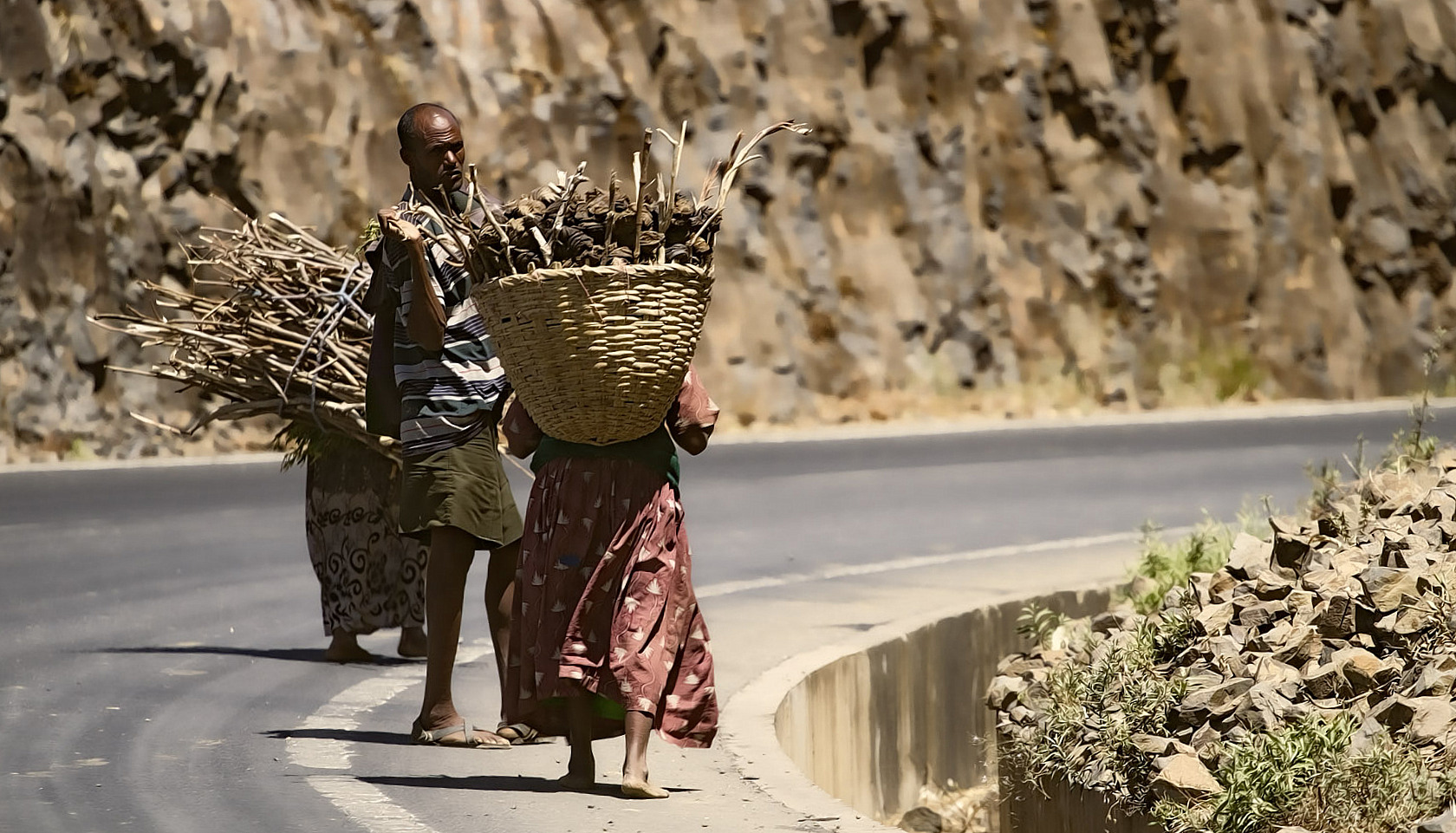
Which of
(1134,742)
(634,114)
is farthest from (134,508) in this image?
(634,114)

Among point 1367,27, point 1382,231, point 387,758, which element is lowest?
point 387,758

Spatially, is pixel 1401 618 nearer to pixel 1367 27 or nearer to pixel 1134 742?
pixel 1134 742

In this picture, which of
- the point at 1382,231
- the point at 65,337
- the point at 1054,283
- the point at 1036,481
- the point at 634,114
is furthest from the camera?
the point at 1382,231

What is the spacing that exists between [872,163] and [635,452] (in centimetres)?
2425

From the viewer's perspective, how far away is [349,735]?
7496mm

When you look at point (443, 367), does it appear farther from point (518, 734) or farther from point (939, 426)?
point (939, 426)

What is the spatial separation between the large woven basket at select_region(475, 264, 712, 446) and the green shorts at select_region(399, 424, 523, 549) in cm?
89

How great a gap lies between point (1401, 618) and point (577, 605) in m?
3.04

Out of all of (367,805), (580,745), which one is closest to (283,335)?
(367,805)

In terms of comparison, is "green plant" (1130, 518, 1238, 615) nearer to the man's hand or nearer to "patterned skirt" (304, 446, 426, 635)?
"patterned skirt" (304, 446, 426, 635)

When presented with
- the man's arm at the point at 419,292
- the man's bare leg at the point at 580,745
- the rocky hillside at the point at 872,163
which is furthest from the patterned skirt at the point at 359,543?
the rocky hillside at the point at 872,163

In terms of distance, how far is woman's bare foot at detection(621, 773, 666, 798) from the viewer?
6211 millimetres

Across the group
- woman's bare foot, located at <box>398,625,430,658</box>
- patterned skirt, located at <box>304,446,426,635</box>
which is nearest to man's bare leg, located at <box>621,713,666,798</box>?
patterned skirt, located at <box>304,446,426,635</box>

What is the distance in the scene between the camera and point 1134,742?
7.11 m
